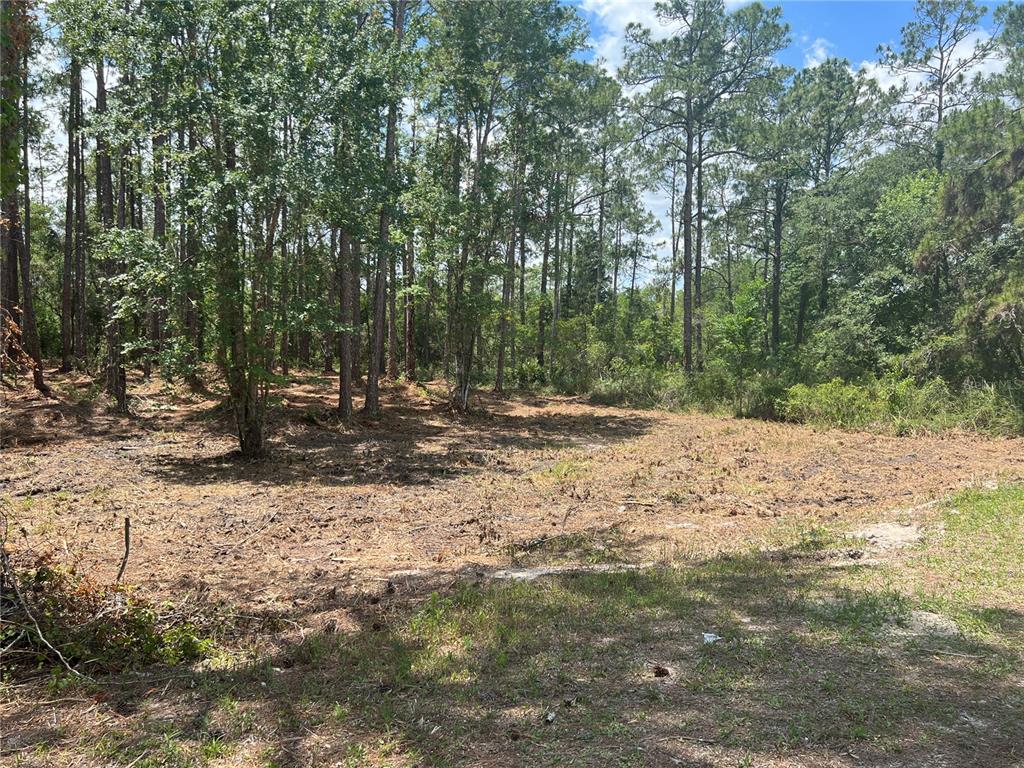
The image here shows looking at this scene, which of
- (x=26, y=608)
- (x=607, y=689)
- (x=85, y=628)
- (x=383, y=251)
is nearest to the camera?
(x=607, y=689)

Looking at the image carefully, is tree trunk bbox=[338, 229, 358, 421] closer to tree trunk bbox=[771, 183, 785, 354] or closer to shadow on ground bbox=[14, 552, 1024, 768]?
shadow on ground bbox=[14, 552, 1024, 768]

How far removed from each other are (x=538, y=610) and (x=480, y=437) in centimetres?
1044

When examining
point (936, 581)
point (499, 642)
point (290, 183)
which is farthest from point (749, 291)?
point (499, 642)

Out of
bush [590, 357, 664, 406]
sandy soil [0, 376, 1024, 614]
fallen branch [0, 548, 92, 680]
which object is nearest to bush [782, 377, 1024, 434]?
sandy soil [0, 376, 1024, 614]

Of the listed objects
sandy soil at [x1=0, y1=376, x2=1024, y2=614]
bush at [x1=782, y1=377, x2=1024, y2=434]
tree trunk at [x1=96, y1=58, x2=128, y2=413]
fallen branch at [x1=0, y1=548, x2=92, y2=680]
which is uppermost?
tree trunk at [x1=96, y1=58, x2=128, y2=413]

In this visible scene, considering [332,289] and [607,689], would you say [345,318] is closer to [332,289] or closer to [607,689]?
[332,289]

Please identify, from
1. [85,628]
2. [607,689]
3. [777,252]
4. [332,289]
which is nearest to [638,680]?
[607,689]

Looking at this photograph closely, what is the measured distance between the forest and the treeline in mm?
110

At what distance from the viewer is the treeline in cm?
992

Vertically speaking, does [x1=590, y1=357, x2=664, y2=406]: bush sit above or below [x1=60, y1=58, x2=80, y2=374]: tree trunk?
below

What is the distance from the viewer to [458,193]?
65.9 ft

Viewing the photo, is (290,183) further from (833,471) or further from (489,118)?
(489,118)

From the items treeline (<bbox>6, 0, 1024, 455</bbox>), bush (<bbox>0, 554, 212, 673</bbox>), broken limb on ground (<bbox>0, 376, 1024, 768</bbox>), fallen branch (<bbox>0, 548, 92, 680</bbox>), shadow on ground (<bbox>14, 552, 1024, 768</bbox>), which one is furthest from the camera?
treeline (<bbox>6, 0, 1024, 455</bbox>)

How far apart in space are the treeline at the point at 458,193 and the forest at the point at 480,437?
0.11m
